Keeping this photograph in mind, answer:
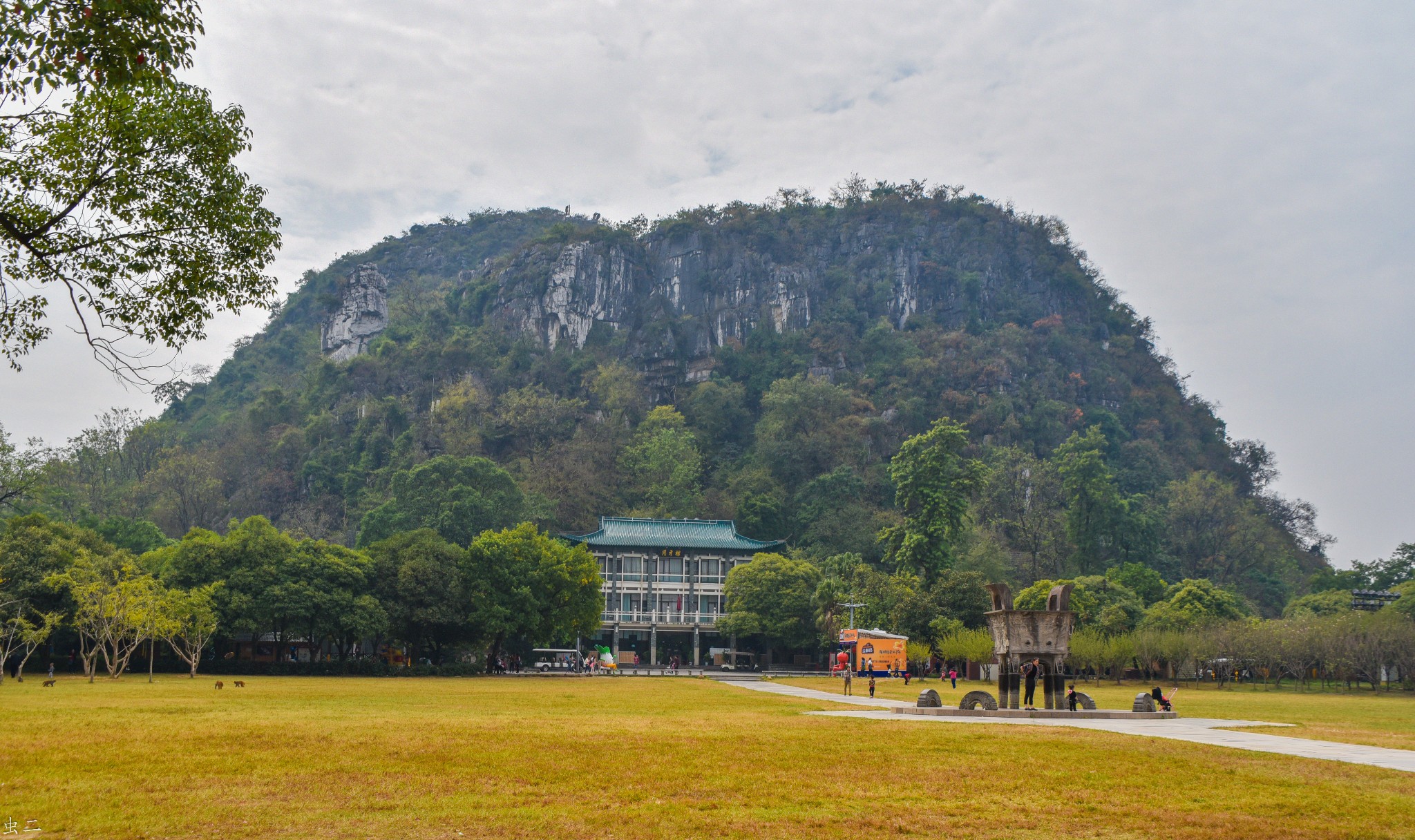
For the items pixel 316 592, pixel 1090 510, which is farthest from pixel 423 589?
pixel 1090 510

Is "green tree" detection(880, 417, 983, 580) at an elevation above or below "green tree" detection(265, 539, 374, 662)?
above

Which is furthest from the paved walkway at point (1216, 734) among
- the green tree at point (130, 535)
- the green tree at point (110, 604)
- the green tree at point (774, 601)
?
the green tree at point (130, 535)

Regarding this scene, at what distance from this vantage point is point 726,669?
7862 cm

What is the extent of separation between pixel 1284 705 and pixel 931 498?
38.3m

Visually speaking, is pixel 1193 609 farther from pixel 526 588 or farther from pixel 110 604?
pixel 110 604

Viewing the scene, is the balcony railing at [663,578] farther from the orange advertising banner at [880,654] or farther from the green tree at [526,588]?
the orange advertising banner at [880,654]

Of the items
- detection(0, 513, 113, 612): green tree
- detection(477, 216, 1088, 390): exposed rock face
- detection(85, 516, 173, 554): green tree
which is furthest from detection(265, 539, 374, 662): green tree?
detection(477, 216, 1088, 390): exposed rock face

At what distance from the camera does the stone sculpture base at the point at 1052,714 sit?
82.6 ft

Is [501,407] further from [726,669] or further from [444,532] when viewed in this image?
[726,669]

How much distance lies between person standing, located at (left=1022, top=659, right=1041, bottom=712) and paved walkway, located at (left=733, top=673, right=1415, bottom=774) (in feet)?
5.33

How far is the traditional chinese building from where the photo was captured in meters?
88.4

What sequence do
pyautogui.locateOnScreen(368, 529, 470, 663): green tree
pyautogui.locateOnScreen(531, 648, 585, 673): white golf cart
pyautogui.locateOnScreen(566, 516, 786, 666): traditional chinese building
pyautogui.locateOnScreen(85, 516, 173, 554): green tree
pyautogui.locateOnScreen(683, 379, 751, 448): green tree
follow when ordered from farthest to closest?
pyautogui.locateOnScreen(683, 379, 751, 448): green tree < pyautogui.locateOnScreen(566, 516, 786, 666): traditional chinese building < pyautogui.locateOnScreen(531, 648, 585, 673): white golf cart < pyautogui.locateOnScreen(85, 516, 173, 554): green tree < pyautogui.locateOnScreen(368, 529, 470, 663): green tree

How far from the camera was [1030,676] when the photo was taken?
2631cm

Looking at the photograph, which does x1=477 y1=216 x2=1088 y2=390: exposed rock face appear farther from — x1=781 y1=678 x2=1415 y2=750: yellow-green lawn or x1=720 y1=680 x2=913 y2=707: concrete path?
x1=720 y1=680 x2=913 y2=707: concrete path
